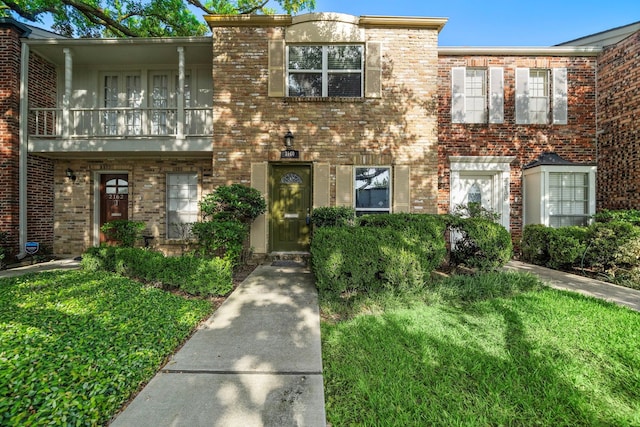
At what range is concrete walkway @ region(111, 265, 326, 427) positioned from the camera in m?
1.92

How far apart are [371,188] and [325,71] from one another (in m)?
3.17

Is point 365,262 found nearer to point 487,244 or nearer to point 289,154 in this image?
point 487,244

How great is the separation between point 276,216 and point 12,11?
1279cm

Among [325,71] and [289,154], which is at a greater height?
[325,71]

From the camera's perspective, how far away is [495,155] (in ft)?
25.6

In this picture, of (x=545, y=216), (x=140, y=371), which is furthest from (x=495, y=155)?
(x=140, y=371)

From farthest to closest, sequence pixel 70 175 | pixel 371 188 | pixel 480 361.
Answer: pixel 70 175
pixel 371 188
pixel 480 361

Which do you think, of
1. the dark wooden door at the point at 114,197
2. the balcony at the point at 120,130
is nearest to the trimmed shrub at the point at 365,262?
the balcony at the point at 120,130

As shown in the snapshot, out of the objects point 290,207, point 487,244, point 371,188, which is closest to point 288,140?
point 290,207

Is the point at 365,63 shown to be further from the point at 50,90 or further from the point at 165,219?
the point at 50,90

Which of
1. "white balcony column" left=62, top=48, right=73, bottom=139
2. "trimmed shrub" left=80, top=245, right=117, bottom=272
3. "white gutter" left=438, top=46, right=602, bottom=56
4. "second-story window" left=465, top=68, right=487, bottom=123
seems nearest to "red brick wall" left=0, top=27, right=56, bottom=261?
"white balcony column" left=62, top=48, right=73, bottom=139

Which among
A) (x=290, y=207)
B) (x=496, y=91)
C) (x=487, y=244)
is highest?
(x=496, y=91)

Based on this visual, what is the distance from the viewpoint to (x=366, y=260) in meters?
4.14

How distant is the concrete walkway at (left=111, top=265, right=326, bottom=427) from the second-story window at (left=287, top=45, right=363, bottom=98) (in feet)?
17.8
